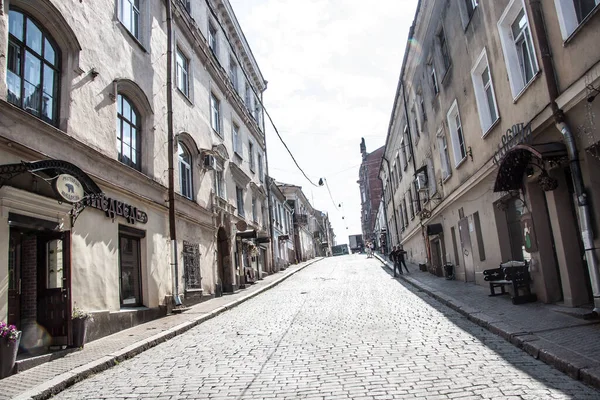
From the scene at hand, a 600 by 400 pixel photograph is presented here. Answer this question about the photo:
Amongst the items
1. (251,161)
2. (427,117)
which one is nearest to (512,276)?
(427,117)

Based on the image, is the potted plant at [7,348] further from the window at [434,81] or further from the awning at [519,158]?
the window at [434,81]

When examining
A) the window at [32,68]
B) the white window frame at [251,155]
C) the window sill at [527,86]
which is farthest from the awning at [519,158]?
the white window frame at [251,155]

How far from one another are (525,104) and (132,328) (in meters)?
10.1

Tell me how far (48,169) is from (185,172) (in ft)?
30.3

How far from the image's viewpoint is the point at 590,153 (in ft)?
24.0

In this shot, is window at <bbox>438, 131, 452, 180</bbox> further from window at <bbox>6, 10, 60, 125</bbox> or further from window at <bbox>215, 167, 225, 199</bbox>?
Result: window at <bbox>6, 10, 60, 125</bbox>

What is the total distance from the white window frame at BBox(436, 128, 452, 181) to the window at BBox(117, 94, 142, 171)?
10512 millimetres

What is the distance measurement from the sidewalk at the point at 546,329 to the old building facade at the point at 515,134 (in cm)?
73

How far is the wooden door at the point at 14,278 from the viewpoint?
7.75 m

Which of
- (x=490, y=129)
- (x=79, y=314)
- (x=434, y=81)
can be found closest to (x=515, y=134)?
(x=490, y=129)

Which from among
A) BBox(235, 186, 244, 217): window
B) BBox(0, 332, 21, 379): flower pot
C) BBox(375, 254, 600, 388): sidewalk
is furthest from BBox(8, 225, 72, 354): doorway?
BBox(235, 186, 244, 217): window

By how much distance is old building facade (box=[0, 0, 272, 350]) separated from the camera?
8.06m

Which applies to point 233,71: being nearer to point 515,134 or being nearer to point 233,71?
point 233,71

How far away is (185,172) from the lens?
56.2 feet
